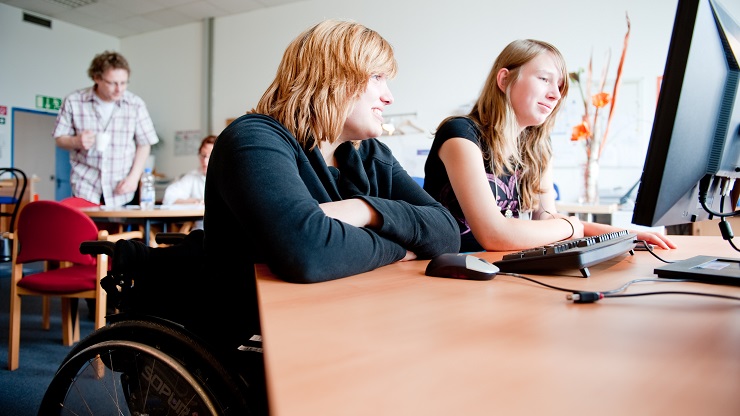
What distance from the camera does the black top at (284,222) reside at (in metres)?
0.74

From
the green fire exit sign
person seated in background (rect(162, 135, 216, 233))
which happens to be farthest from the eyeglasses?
the green fire exit sign

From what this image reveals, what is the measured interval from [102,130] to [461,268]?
10.8 ft

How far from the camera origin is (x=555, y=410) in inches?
11.2

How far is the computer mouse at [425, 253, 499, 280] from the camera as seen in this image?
29.3 inches

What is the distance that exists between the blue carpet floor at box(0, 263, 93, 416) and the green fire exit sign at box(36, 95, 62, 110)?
363cm

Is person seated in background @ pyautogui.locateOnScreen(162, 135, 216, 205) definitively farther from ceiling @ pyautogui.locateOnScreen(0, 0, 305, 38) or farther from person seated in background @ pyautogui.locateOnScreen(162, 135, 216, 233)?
ceiling @ pyautogui.locateOnScreen(0, 0, 305, 38)

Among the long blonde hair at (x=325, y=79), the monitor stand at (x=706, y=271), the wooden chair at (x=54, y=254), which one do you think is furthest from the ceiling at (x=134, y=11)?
the monitor stand at (x=706, y=271)

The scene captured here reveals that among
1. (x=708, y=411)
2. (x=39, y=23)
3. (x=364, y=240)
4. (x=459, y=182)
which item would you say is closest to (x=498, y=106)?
(x=459, y=182)

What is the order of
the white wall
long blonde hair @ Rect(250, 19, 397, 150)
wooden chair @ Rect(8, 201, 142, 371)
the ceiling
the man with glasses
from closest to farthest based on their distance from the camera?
long blonde hair @ Rect(250, 19, 397, 150), wooden chair @ Rect(8, 201, 142, 371), the man with glasses, the white wall, the ceiling

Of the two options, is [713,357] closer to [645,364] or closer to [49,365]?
[645,364]

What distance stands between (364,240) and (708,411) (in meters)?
0.58

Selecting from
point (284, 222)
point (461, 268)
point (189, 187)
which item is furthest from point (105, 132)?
point (461, 268)

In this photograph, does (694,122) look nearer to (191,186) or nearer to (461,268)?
(461,268)

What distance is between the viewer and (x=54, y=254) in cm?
199
